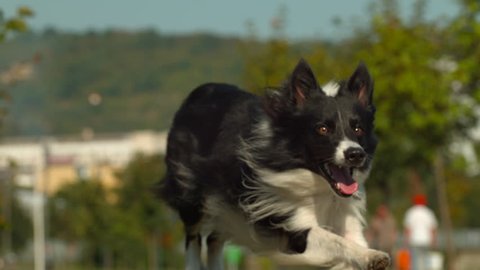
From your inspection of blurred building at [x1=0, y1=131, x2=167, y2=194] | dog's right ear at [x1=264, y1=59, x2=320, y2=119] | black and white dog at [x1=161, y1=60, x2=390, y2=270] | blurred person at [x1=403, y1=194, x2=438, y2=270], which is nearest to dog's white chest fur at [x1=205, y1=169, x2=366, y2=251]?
black and white dog at [x1=161, y1=60, x2=390, y2=270]

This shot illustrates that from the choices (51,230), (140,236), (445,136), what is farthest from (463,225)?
(445,136)

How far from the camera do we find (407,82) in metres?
29.1

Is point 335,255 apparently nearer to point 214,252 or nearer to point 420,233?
point 214,252

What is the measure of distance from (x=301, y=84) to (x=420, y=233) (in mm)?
12528

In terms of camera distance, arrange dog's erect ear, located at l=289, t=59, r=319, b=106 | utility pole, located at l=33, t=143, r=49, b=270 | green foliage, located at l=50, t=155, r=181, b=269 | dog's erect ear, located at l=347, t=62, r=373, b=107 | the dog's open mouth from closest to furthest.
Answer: the dog's open mouth < dog's erect ear, located at l=289, t=59, r=319, b=106 < dog's erect ear, located at l=347, t=62, r=373, b=107 < utility pole, located at l=33, t=143, r=49, b=270 < green foliage, located at l=50, t=155, r=181, b=269

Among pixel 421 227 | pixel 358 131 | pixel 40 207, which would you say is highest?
pixel 358 131

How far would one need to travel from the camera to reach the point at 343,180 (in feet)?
32.3

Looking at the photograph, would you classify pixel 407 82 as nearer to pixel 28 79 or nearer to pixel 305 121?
pixel 28 79

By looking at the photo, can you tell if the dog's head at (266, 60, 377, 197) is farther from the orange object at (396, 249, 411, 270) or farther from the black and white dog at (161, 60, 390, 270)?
the orange object at (396, 249, 411, 270)

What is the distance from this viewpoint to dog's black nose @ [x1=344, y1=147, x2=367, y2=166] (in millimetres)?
9539

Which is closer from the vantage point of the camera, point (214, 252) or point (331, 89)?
point (331, 89)

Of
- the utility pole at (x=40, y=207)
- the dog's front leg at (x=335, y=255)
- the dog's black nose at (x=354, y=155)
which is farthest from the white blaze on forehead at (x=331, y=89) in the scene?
the utility pole at (x=40, y=207)

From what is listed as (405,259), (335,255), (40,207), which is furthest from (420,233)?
(335,255)

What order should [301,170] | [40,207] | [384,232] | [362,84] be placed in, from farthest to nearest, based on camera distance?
[40,207] → [384,232] → [362,84] → [301,170]
